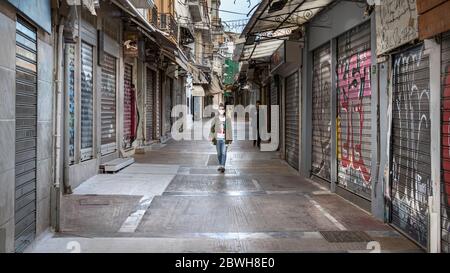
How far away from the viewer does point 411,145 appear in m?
6.57

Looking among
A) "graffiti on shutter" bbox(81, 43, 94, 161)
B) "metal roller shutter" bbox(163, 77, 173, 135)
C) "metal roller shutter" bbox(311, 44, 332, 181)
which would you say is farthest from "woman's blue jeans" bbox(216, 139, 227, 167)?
"metal roller shutter" bbox(163, 77, 173, 135)

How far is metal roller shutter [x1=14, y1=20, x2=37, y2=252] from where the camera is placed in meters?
5.49

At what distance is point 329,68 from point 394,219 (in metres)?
4.53

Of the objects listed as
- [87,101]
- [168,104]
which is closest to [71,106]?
[87,101]

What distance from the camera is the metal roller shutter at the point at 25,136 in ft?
18.0

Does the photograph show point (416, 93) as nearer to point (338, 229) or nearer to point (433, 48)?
point (433, 48)

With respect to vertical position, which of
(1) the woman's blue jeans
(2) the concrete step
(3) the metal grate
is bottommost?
(3) the metal grate

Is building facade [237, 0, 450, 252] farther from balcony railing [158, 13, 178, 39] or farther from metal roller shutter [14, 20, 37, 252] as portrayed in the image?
balcony railing [158, 13, 178, 39]

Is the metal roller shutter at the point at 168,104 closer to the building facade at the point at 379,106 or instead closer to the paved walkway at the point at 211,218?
the paved walkway at the point at 211,218

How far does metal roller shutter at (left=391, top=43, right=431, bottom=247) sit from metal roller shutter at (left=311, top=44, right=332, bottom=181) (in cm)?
368

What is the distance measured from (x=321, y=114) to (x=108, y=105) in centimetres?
624

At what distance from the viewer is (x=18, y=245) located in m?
5.42

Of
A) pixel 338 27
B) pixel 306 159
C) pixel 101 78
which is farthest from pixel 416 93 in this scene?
pixel 101 78

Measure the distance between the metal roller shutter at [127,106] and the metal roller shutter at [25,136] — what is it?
35.3 ft
